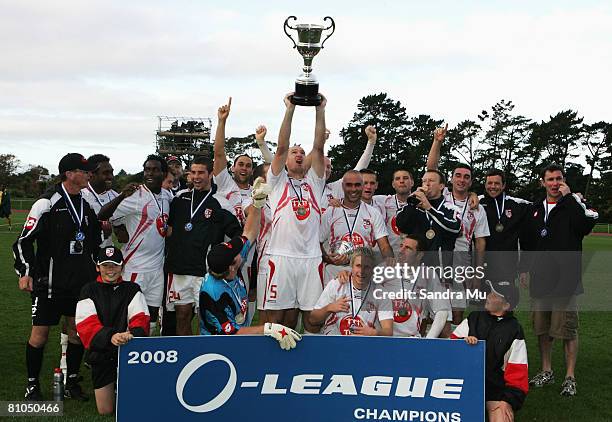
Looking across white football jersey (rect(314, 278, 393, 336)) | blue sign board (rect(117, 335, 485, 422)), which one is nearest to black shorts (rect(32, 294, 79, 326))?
blue sign board (rect(117, 335, 485, 422))

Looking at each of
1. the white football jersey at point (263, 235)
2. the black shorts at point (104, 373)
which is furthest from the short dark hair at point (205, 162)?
the black shorts at point (104, 373)

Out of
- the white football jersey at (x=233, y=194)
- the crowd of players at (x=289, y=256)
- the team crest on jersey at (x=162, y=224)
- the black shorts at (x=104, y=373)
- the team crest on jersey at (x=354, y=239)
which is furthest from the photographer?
the white football jersey at (x=233, y=194)

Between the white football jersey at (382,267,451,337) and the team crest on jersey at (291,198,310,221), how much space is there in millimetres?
1001

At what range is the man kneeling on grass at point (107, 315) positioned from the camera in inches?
215

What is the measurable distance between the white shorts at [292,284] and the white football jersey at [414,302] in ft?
2.36

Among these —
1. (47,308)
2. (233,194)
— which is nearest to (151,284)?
(47,308)

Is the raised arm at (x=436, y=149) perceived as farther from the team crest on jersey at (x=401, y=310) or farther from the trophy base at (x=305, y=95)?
the team crest on jersey at (x=401, y=310)

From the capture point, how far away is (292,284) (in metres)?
6.29

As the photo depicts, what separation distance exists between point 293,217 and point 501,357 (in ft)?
7.32

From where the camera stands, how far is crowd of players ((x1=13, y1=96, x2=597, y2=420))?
5457 mm

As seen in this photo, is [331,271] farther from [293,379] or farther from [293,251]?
[293,379]

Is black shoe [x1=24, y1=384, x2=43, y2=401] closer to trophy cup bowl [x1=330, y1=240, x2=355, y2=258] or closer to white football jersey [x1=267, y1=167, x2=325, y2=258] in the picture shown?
white football jersey [x1=267, y1=167, x2=325, y2=258]

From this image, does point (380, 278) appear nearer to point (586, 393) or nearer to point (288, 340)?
point (288, 340)

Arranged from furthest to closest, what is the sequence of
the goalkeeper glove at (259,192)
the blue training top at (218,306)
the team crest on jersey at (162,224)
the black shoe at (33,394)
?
the team crest on jersey at (162,224), the goalkeeper glove at (259,192), the black shoe at (33,394), the blue training top at (218,306)
